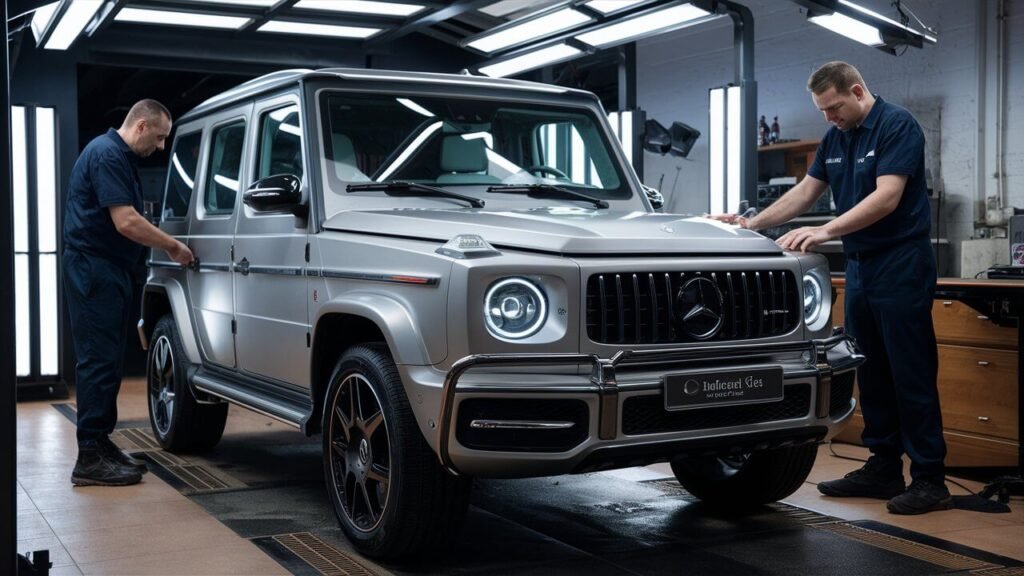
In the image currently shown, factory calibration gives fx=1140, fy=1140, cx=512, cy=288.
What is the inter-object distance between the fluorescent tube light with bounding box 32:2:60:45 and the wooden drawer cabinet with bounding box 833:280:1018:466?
555cm

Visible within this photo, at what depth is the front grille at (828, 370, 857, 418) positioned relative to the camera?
13.2 feet

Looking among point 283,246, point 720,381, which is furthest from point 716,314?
point 283,246

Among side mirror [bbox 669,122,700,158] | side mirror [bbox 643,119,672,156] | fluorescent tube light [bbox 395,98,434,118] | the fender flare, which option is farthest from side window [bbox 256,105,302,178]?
side mirror [bbox 669,122,700,158]

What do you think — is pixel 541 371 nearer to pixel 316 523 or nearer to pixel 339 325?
pixel 339 325

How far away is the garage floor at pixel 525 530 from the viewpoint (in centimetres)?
397

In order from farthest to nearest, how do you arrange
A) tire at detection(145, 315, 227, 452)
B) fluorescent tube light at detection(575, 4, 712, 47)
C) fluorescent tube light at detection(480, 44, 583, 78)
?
fluorescent tube light at detection(480, 44, 583, 78), fluorescent tube light at detection(575, 4, 712, 47), tire at detection(145, 315, 227, 452)

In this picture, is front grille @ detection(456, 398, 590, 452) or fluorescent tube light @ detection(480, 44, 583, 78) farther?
fluorescent tube light @ detection(480, 44, 583, 78)

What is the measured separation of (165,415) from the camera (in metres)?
6.31

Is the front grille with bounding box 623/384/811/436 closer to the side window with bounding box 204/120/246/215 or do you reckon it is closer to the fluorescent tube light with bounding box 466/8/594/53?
the side window with bounding box 204/120/246/215

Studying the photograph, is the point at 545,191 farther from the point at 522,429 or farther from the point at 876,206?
the point at 522,429

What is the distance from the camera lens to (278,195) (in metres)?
4.41

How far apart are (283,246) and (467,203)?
2.71ft

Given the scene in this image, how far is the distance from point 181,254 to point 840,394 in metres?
3.29

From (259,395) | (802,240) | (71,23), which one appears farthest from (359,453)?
(71,23)
